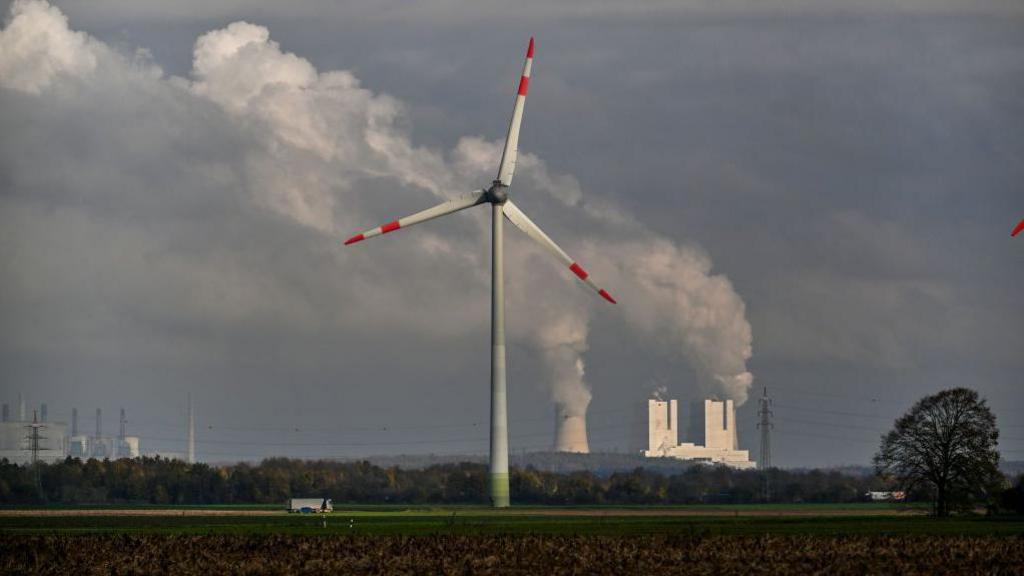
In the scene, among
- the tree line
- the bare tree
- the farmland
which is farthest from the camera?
the tree line

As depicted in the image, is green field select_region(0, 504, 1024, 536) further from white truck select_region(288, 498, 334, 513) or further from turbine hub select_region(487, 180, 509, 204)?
turbine hub select_region(487, 180, 509, 204)

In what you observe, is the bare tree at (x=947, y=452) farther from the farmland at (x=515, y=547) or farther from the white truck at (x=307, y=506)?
the white truck at (x=307, y=506)

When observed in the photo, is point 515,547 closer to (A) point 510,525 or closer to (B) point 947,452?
(A) point 510,525

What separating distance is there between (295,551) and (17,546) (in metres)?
15.0

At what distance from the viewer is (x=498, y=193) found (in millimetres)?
160500

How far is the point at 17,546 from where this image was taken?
8775 cm

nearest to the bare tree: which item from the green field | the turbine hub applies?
the green field

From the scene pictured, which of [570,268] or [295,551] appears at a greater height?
[570,268]

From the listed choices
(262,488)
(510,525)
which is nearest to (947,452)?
(510,525)

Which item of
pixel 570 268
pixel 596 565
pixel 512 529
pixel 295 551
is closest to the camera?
pixel 596 565

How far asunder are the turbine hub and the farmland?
49.8 m

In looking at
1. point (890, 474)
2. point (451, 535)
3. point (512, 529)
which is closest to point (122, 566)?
point (451, 535)

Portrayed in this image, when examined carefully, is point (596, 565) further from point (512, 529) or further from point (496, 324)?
point (496, 324)

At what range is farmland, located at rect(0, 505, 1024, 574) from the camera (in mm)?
77062
